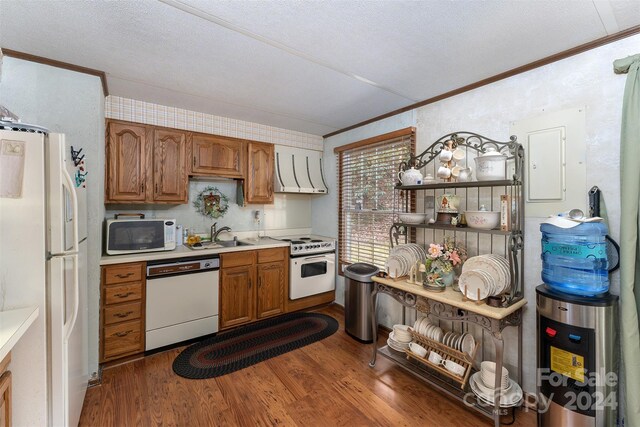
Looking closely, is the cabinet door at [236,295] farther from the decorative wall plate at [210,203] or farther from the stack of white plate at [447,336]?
the stack of white plate at [447,336]

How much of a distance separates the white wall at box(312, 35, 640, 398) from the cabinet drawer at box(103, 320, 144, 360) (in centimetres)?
320

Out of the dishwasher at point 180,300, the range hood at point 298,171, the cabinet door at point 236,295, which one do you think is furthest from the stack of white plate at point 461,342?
the range hood at point 298,171

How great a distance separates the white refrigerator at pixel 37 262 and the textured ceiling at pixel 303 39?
828 millimetres

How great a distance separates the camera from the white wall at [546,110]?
1614 millimetres

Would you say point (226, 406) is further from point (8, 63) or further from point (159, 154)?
point (8, 63)

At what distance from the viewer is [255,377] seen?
2.25 metres

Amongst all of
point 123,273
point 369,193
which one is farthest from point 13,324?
point 369,193

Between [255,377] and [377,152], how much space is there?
8.75 ft

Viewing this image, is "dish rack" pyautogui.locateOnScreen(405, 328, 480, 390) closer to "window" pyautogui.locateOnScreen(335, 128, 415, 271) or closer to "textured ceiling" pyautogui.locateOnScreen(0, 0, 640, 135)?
"window" pyautogui.locateOnScreen(335, 128, 415, 271)

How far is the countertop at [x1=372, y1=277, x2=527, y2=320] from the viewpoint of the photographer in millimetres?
1688

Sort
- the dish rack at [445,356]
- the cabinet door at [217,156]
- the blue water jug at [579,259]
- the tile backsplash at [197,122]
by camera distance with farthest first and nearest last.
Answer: the cabinet door at [217,156] < the tile backsplash at [197,122] < the dish rack at [445,356] < the blue water jug at [579,259]

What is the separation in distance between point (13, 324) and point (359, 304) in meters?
2.55

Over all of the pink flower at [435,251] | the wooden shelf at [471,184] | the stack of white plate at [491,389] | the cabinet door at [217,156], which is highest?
the cabinet door at [217,156]

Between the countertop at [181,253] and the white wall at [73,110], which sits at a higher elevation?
the white wall at [73,110]
